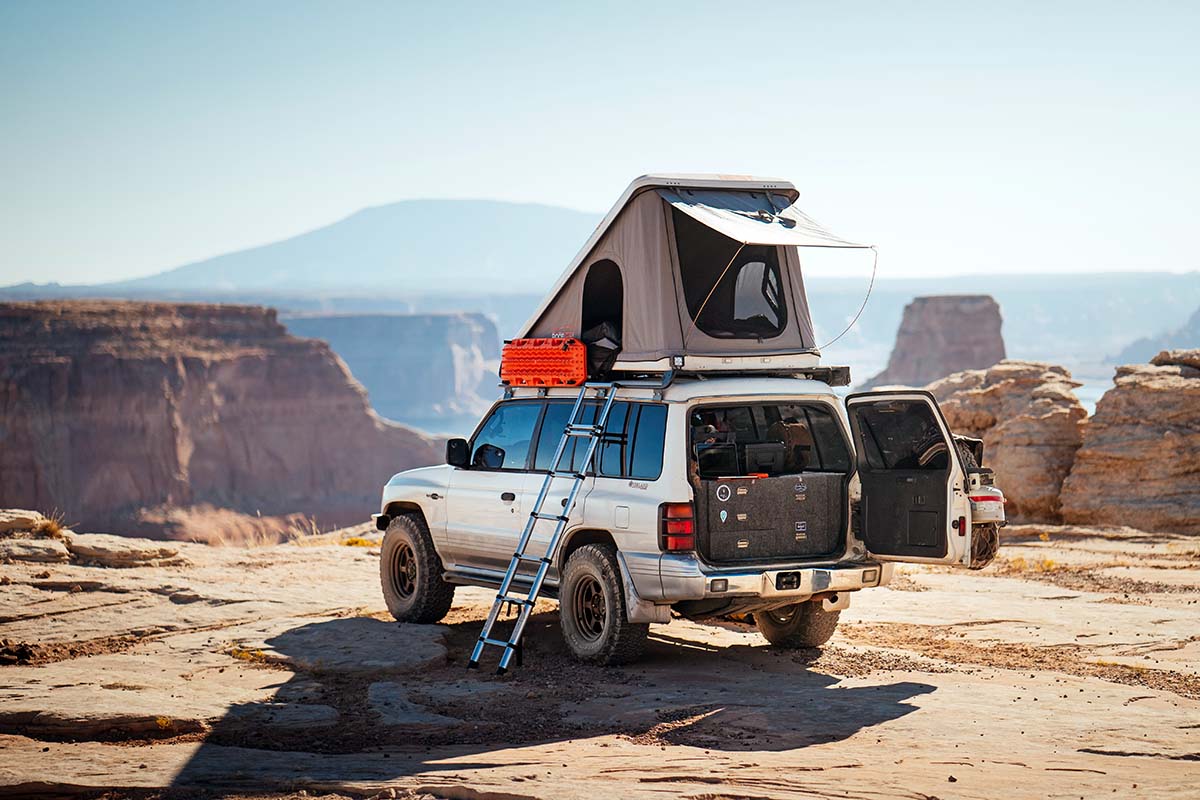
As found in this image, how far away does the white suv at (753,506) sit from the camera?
8.98 meters

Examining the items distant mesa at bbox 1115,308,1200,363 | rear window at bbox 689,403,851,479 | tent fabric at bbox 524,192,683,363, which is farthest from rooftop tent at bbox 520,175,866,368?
distant mesa at bbox 1115,308,1200,363

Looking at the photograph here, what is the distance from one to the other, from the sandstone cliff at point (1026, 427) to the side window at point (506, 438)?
11929 millimetres

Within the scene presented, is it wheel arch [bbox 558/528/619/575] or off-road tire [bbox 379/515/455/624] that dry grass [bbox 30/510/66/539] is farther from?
wheel arch [bbox 558/528/619/575]

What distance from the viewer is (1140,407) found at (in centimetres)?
2055

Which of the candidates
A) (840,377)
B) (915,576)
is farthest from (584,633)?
(915,576)

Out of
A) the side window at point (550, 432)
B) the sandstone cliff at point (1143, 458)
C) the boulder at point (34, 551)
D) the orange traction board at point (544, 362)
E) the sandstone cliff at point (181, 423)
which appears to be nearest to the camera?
the orange traction board at point (544, 362)

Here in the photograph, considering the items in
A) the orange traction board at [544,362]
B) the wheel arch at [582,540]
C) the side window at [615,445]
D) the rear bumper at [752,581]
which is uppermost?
the orange traction board at [544,362]

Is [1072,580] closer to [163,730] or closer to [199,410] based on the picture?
[163,730]

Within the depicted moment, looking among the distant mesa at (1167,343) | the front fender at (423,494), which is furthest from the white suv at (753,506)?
the distant mesa at (1167,343)

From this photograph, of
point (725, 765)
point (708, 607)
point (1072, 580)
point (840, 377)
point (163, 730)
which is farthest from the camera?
point (1072, 580)

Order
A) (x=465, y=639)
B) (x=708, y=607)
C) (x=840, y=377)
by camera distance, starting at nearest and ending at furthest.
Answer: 1. (x=708, y=607)
2. (x=840, y=377)
3. (x=465, y=639)

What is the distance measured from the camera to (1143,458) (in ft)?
65.6

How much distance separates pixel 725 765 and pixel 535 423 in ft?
14.3

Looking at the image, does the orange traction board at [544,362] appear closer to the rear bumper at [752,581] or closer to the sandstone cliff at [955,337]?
the rear bumper at [752,581]
